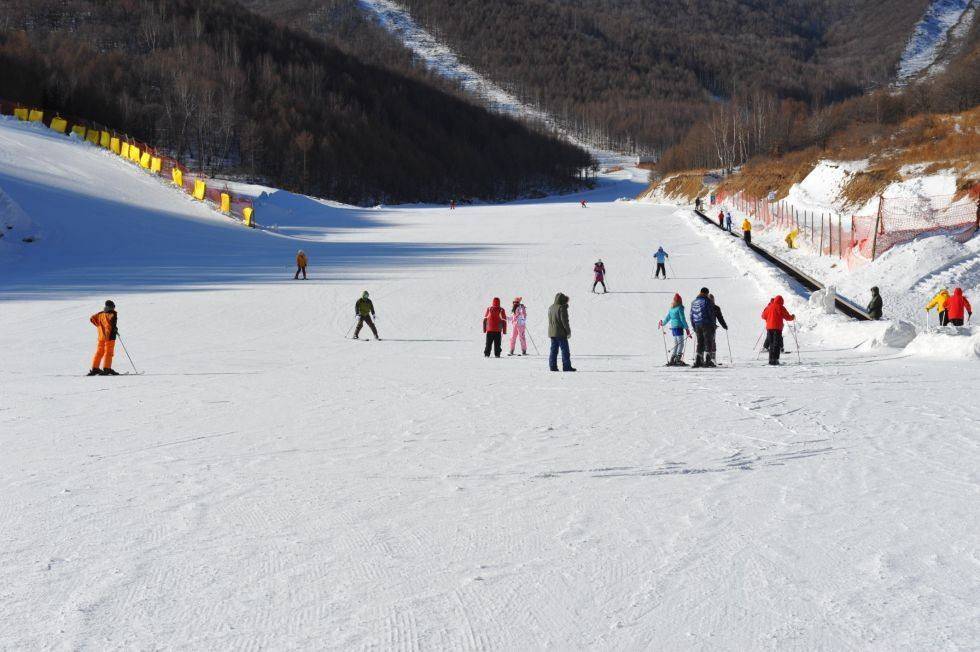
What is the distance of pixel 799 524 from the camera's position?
5309mm

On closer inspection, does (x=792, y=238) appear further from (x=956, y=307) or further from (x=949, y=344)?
(x=949, y=344)

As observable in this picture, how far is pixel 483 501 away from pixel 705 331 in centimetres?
937

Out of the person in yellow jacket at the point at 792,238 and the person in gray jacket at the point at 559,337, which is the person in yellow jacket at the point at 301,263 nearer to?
the person in gray jacket at the point at 559,337

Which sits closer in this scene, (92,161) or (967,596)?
(967,596)

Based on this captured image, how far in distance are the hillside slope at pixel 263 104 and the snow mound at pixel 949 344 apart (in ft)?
252

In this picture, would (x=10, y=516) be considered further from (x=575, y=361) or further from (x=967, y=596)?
(x=575, y=361)

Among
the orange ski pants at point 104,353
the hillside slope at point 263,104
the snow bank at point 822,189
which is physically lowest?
the orange ski pants at point 104,353

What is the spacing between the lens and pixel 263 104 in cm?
9831

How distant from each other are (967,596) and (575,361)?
1144cm

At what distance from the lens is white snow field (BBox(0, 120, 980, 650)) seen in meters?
3.98

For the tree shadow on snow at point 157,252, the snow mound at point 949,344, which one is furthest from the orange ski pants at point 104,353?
the snow mound at point 949,344

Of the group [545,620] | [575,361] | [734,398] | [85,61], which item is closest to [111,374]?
[575,361]

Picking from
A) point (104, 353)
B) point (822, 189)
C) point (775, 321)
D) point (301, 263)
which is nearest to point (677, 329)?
point (775, 321)

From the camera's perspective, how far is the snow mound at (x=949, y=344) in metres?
14.0
